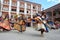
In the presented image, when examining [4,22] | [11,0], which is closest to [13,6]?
[11,0]

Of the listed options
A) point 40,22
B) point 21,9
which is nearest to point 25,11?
point 21,9

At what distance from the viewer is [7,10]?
45.5 m

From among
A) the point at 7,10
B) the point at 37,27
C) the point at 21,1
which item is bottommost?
the point at 37,27

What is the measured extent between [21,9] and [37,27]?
40382 millimetres

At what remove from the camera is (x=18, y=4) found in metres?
49.2

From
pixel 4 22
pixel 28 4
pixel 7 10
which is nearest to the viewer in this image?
pixel 4 22

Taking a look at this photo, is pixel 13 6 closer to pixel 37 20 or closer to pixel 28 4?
pixel 28 4

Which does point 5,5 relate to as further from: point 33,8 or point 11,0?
point 33,8

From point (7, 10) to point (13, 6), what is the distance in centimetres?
325

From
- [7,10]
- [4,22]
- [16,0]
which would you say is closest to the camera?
[4,22]

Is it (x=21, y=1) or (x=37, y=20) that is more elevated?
(x=21, y=1)

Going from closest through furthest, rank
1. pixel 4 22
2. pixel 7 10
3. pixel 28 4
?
pixel 4 22, pixel 7 10, pixel 28 4

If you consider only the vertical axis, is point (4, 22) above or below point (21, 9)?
below

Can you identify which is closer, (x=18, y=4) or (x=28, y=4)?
(x=18, y=4)
